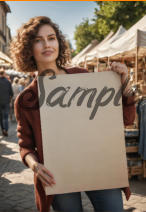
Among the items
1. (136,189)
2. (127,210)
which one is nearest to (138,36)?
(136,189)

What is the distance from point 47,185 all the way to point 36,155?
19 cm

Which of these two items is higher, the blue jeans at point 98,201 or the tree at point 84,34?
the tree at point 84,34

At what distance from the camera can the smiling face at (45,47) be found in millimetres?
1538

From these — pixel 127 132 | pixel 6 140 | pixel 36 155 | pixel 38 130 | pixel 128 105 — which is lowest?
pixel 6 140

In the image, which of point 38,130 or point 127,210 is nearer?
point 38,130

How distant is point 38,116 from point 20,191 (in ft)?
9.27

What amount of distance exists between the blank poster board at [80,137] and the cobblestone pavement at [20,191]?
211 centimetres

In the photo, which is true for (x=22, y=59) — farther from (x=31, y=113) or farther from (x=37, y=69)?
(x=31, y=113)

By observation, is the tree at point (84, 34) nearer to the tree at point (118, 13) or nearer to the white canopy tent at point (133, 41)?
the tree at point (118, 13)

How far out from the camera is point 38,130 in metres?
1.43

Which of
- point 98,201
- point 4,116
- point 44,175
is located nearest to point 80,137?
point 44,175

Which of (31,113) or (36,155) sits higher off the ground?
(31,113)

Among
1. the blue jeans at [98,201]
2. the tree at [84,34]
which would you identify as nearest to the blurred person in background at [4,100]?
the blue jeans at [98,201]

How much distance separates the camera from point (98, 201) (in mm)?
1420
